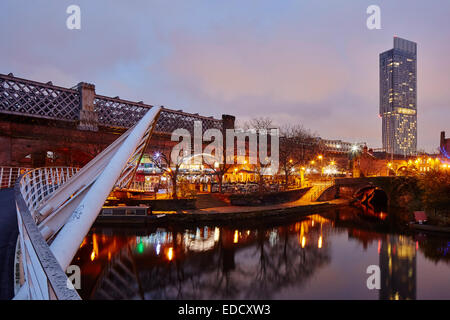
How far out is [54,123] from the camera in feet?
122

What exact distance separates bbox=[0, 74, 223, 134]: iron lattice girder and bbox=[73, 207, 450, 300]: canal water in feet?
89.5

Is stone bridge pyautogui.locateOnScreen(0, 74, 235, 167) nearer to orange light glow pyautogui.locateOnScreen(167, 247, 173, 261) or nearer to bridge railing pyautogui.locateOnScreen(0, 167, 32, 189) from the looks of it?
bridge railing pyautogui.locateOnScreen(0, 167, 32, 189)

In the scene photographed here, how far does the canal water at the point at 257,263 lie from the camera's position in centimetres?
1178

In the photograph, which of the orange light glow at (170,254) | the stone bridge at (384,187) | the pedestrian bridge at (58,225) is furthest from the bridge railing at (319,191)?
the pedestrian bridge at (58,225)

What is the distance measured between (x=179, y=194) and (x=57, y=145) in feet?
68.1

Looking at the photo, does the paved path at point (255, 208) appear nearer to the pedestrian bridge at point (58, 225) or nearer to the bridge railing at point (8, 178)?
the bridge railing at point (8, 178)

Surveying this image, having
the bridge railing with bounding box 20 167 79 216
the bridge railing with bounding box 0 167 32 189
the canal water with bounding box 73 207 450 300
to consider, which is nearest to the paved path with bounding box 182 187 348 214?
the canal water with bounding box 73 207 450 300

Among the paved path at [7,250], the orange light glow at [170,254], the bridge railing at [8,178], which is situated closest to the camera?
the paved path at [7,250]

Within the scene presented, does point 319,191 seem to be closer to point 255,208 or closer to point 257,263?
point 255,208

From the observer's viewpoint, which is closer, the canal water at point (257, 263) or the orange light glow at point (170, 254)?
the canal water at point (257, 263)

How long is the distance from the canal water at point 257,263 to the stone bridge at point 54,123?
21.2 metres

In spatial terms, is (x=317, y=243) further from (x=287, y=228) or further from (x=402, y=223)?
(x=402, y=223)

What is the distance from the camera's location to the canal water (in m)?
11.8

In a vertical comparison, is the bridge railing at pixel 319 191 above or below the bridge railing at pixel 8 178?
below
